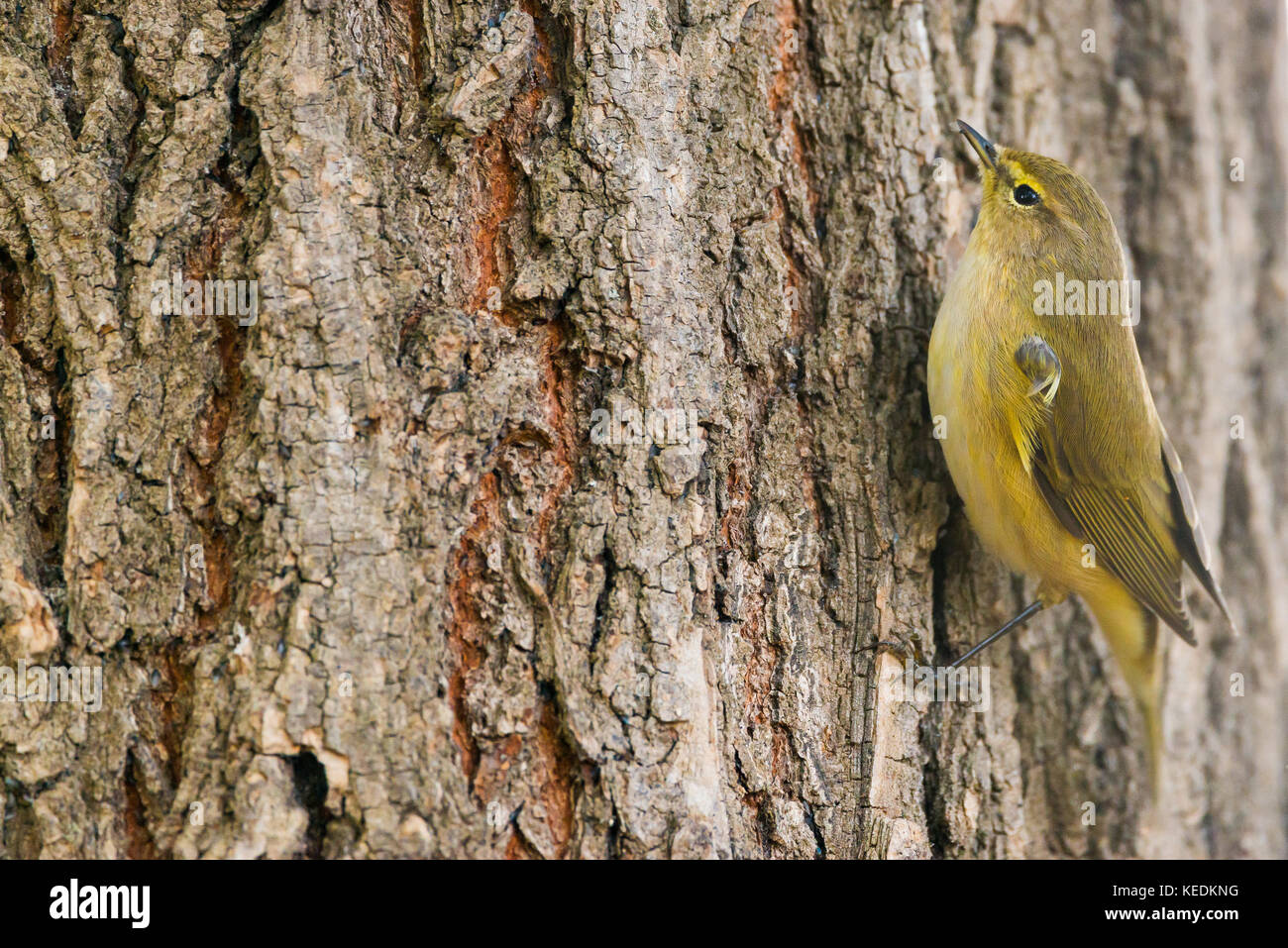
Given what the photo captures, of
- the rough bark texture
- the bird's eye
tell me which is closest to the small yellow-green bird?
the bird's eye

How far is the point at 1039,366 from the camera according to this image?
3.26m

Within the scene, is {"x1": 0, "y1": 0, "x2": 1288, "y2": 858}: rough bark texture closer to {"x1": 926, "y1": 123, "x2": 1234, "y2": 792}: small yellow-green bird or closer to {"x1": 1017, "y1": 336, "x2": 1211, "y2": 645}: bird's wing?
{"x1": 926, "y1": 123, "x2": 1234, "y2": 792}: small yellow-green bird

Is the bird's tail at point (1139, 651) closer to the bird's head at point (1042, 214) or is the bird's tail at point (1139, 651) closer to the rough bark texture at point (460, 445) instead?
the rough bark texture at point (460, 445)

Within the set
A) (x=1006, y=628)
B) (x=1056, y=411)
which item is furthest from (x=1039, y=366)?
(x=1006, y=628)

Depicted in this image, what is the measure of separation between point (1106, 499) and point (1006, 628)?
581mm

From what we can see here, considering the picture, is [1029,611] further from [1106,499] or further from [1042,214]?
[1042,214]

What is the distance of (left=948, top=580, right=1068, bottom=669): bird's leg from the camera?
312 cm

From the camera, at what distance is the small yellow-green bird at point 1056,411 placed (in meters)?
3.21

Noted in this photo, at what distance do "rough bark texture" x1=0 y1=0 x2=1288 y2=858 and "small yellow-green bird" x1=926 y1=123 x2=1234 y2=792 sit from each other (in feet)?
1.34

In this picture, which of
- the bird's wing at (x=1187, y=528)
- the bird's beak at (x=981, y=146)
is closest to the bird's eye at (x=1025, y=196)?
the bird's beak at (x=981, y=146)

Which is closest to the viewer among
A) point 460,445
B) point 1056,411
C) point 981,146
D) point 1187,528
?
point 460,445

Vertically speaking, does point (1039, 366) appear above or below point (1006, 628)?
above
